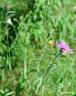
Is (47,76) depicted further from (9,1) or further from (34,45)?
(9,1)

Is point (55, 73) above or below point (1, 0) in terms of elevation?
below

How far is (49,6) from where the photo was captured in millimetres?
3525

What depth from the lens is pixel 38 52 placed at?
3570 millimetres

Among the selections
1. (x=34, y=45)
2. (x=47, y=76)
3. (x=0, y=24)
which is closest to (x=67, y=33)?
(x=34, y=45)

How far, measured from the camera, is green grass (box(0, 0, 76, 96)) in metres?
3.01

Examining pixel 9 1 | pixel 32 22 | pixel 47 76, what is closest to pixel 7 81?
pixel 47 76

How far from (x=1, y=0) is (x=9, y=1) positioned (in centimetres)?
10

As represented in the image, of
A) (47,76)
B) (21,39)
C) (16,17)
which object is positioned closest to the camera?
(47,76)

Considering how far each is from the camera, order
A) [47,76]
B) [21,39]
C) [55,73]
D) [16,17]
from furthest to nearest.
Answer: [16,17]
[21,39]
[55,73]
[47,76]

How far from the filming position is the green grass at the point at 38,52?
3006 millimetres

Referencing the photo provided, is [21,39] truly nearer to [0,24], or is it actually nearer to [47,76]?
[0,24]

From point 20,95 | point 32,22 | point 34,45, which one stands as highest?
point 32,22

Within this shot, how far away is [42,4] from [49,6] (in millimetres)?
80

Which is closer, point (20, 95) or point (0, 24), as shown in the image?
point (20, 95)
